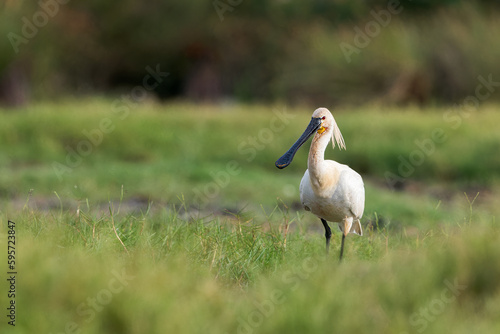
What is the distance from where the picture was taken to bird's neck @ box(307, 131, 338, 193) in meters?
3.99

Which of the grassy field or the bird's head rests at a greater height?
the bird's head

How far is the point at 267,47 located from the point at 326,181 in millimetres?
11733

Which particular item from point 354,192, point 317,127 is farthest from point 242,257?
point 317,127

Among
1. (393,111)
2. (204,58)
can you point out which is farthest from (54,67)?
(393,111)

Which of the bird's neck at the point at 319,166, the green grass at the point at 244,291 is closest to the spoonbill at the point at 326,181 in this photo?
the bird's neck at the point at 319,166

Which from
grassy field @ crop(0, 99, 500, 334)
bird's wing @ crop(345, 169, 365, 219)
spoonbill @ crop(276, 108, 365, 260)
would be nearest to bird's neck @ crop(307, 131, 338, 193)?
spoonbill @ crop(276, 108, 365, 260)

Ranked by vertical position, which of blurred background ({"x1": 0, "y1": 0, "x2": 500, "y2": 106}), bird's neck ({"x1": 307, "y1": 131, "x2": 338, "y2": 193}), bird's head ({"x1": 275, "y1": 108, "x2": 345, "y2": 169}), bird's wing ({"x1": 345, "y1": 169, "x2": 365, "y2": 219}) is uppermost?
bird's head ({"x1": 275, "y1": 108, "x2": 345, "y2": 169})

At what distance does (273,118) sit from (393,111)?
1.96 m

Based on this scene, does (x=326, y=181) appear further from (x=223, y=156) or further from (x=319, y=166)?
(x=223, y=156)

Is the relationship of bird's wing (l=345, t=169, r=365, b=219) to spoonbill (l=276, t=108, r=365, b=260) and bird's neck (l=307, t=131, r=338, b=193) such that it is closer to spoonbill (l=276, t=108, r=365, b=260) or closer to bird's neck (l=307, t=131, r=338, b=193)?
spoonbill (l=276, t=108, r=365, b=260)

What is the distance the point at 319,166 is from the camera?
3992 millimetres

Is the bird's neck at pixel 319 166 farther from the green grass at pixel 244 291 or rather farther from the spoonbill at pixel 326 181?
the green grass at pixel 244 291

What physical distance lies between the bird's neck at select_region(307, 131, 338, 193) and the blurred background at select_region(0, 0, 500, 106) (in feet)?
29.2

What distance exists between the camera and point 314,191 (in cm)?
407
